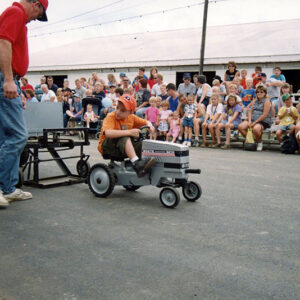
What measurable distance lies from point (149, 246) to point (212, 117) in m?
9.36

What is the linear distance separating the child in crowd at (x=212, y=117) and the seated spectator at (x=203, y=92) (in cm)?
Answer: 77

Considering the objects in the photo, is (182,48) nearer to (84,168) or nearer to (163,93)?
(163,93)

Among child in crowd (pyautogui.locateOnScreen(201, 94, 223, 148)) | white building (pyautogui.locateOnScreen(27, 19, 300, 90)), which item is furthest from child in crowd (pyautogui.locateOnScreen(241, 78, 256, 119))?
white building (pyautogui.locateOnScreen(27, 19, 300, 90))

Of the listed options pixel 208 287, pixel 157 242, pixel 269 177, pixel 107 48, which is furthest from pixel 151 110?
pixel 107 48

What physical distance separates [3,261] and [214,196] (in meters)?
2.97

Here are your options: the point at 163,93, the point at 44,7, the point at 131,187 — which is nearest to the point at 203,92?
the point at 163,93

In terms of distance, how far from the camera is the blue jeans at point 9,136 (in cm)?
465

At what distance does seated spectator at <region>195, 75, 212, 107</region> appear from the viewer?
13.4 meters

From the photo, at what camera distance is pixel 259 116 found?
11.6 m

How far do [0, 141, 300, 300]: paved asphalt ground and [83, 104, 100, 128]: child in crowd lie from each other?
10087mm

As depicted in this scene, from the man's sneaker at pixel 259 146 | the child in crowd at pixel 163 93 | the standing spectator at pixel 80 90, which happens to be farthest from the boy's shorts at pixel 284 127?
the standing spectator at pixel 80 90

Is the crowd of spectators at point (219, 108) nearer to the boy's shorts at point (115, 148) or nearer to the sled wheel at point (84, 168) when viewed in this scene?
the sled wheel at point (84, 168)

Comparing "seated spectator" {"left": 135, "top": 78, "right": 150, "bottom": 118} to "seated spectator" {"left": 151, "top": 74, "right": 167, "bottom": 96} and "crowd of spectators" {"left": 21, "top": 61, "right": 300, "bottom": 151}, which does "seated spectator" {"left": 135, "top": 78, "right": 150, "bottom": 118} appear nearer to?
"crowd of spectators" {"left": 21, "top": 61, "right": 300, "bottom": 151}

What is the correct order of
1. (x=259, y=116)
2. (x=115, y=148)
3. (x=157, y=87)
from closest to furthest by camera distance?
(x=115, y=148) → (x=259, y=116) → (x=157, y=87)
